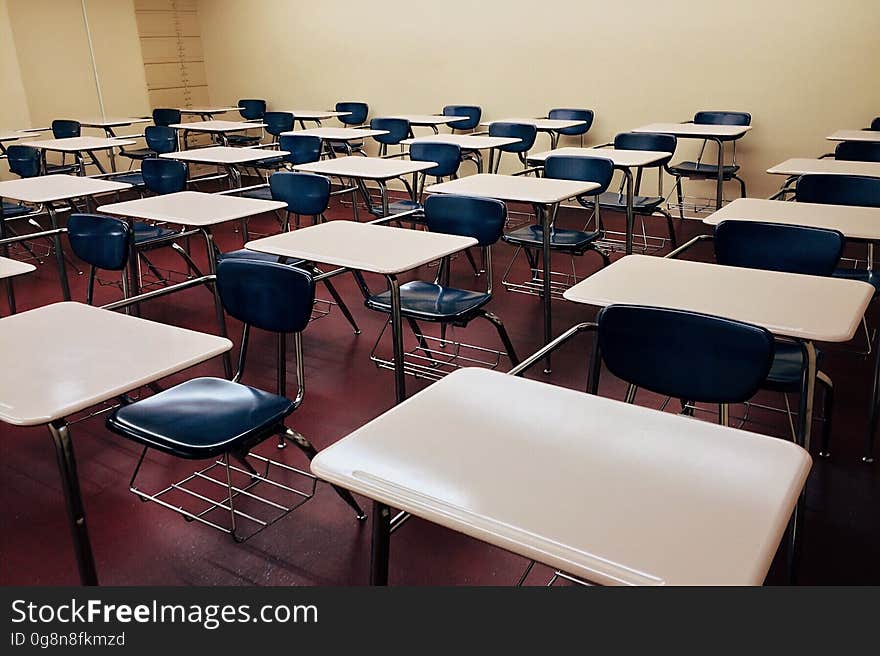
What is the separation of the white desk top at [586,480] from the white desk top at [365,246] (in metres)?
1.20

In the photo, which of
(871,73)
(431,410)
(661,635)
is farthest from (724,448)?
(871,73)

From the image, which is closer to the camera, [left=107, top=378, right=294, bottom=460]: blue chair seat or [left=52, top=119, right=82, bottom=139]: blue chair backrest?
[left=107, top=378, right=294, bottom=460]: blue chair seat

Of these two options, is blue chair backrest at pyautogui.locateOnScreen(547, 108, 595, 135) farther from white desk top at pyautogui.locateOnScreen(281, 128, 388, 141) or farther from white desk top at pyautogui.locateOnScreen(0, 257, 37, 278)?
white desk top at pyautogui.locateOnScreen(0, 257, 37, 278)

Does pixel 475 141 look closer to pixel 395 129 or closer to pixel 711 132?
pixel 395 129

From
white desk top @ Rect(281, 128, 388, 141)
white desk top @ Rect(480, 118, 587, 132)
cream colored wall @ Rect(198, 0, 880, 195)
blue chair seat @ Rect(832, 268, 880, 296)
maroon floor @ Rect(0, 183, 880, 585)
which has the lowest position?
maroon floor @ Rect(0, 183, 880, 585)

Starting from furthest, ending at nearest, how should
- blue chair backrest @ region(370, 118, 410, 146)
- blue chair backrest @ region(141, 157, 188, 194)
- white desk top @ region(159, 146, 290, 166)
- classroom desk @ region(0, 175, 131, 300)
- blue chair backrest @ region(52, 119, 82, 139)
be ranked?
blue chair backrest @ region(52, 119, 82, 139)
blue chair backrest @ region(370, 118, 410, 146)
white desk top @ region(159, 146, 290, 166)
blue chair backrest @ region(141, 157, 188, 194)
classroom desk @ region(0, 175, 131, 300)

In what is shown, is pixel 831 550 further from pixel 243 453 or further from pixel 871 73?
pixel 871 73


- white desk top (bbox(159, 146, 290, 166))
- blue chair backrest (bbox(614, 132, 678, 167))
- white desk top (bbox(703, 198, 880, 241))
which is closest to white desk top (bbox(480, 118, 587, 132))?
blue chair backrest (bbox(614, 132, 678, 167))

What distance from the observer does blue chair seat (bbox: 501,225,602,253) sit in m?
4.28

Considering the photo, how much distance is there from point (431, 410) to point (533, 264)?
335 centimetres

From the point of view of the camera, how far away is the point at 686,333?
1.93 m

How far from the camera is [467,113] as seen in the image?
786 cm

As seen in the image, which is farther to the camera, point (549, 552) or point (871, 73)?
point (871, 73)

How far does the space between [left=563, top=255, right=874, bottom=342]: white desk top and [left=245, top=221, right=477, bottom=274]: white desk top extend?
0.71 metres
